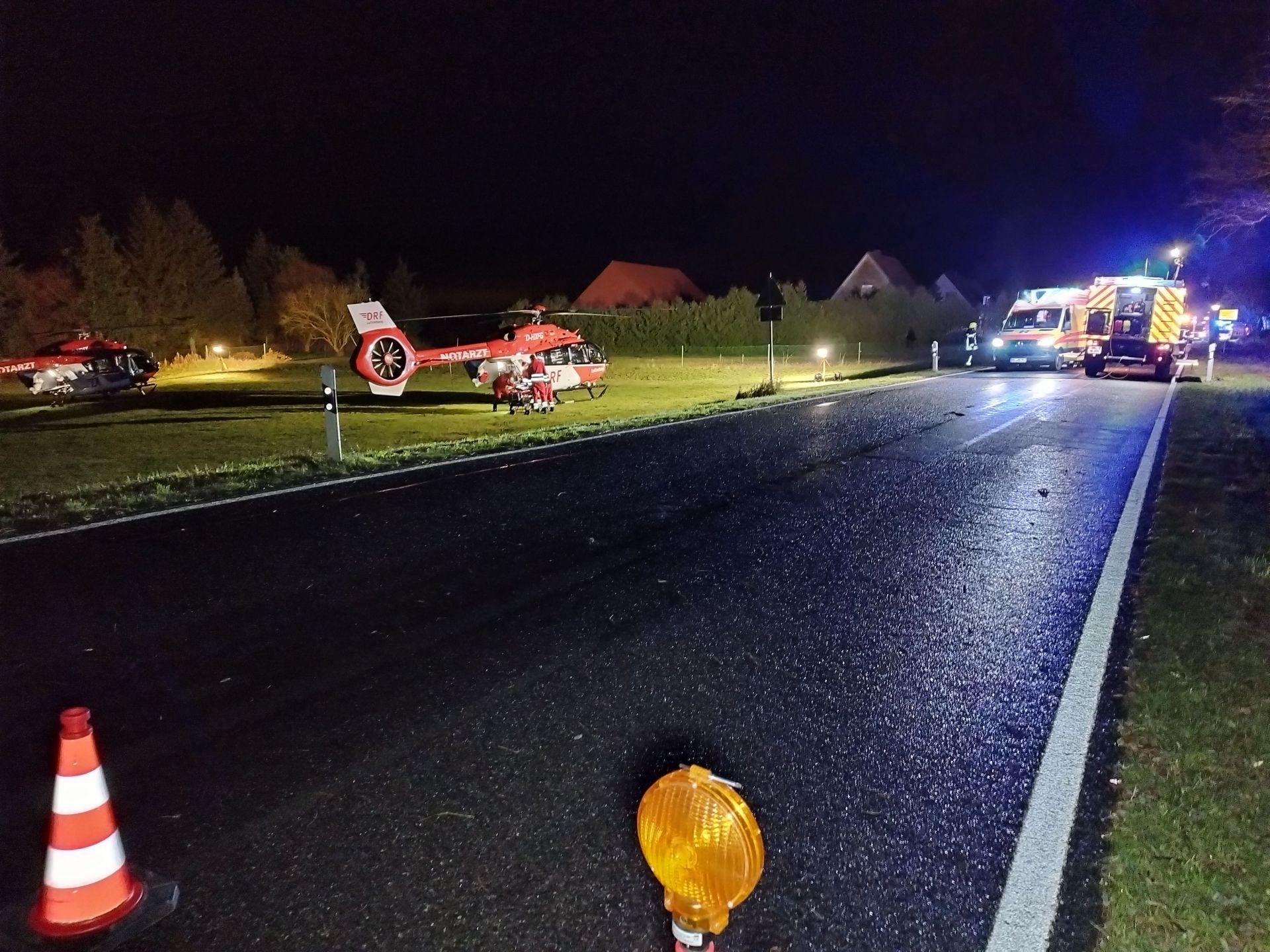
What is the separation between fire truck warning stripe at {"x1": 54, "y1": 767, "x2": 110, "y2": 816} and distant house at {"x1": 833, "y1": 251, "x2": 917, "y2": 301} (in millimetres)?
70355

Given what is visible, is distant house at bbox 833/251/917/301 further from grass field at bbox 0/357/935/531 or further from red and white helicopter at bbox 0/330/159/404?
red and white helicopter at bbox 0/330/159/404

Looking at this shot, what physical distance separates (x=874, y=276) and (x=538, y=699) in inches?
2907

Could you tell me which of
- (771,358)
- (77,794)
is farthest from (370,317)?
(77,794)

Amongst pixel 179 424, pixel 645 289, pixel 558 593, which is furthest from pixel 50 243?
pixel 558 593

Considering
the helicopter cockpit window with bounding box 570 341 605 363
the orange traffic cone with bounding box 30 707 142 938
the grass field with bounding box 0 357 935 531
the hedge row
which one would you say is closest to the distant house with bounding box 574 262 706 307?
the hedge row

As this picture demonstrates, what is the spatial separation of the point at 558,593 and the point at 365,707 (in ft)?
6.21

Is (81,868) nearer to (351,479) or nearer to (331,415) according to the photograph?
(351,479)

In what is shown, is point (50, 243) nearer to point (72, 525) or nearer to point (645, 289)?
point (645, 289)

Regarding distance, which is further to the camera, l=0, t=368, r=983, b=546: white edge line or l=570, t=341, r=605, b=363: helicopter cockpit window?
l=570, t=341, r=605, b=363: helicopter cockpit window

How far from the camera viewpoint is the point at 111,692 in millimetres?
4285

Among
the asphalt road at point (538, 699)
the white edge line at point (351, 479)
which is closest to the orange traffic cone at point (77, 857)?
the asphalt road at point (538, 699)

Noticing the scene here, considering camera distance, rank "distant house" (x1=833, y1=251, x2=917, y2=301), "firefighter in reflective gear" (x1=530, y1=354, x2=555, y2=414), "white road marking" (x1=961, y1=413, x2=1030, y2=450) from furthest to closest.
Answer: "distant house" (x1=833, y1=251, x2=917, y2=301), "firefighter in reflective gear" (x1=530, y1=354, x2=555, y2=414), "white road marking" (x1=961, y1=413, x2=1030, y2=450)

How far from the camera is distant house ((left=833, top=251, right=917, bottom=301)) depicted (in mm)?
70562

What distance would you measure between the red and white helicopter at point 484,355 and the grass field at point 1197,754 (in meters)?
16.1
